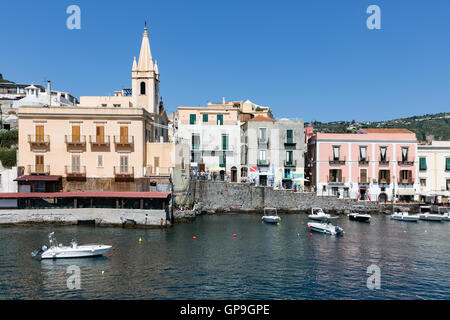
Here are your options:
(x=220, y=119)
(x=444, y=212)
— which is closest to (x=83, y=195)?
(x=220, y=119)

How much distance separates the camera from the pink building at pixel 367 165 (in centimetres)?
6781

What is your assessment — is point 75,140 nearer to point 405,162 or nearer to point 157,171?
point 157,171

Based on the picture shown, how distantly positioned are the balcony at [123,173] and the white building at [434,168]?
161ft

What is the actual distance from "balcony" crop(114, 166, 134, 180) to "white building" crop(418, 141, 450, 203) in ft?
161

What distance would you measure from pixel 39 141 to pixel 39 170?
12.5 ft

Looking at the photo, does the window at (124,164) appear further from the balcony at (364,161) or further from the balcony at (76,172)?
the balcony at (364,161)

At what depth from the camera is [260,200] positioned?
63219mm

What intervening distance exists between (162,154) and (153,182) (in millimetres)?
4542

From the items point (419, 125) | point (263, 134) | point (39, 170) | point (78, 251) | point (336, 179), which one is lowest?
point (78, 251)

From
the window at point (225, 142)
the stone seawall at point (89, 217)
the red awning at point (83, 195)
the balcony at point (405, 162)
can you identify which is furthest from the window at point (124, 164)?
the balcony at point (405, 162)

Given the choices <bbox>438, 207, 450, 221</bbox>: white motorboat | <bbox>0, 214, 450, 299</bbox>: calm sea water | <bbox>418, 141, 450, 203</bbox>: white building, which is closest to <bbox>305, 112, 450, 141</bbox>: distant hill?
<bbox>418, 141, 450, 203</bbox>: white building

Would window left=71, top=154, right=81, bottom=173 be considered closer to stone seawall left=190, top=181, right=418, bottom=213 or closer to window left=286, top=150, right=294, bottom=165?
stone seawall left=190, top=181, right=418, bottom=213

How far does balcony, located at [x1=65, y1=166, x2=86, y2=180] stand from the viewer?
52812 mm

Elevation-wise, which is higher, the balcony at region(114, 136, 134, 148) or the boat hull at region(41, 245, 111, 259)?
the balcony at region(114, 136, 134, 148)
